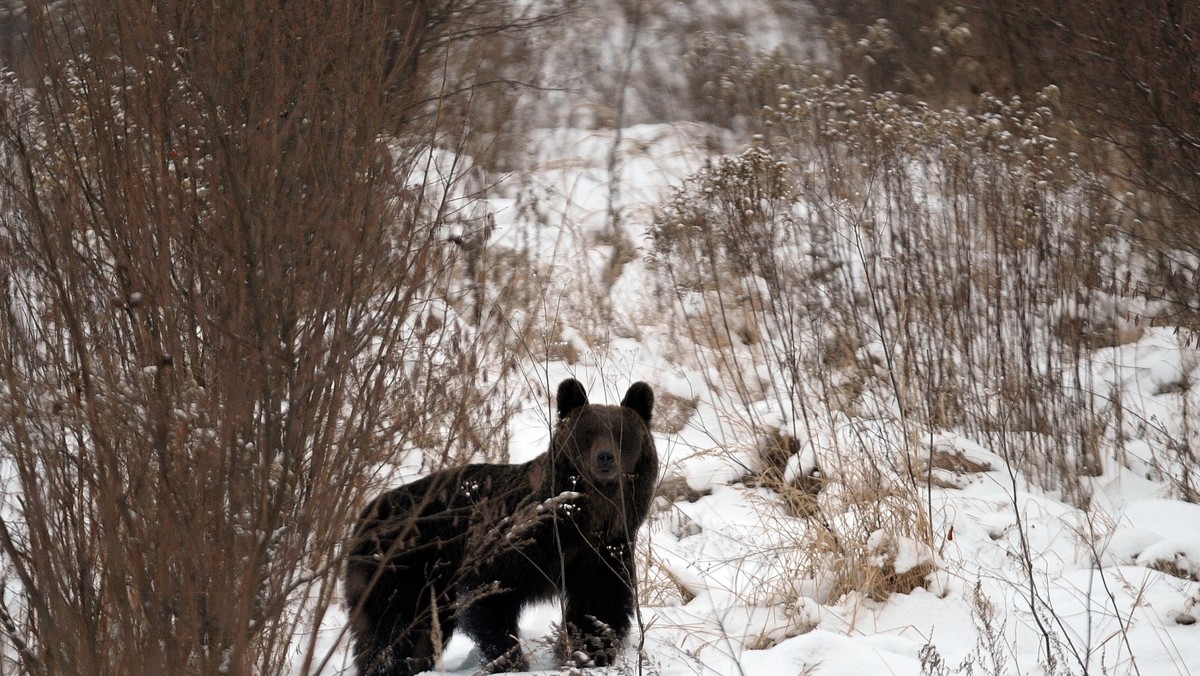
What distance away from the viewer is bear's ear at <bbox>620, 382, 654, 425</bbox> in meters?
4.97

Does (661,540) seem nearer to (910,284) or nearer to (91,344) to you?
(910,284)

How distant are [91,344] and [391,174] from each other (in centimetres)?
100

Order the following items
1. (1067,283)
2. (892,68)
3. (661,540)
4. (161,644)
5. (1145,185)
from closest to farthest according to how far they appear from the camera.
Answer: (161,644), (661,540), (1067,283), (1145,185), (892,68)

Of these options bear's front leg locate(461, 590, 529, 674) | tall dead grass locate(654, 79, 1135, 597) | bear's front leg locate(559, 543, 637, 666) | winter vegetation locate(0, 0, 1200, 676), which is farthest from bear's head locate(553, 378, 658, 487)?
tall dead grass locate(654, 79, 1135, 597)

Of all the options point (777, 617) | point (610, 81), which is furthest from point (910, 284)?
point (610, 81)

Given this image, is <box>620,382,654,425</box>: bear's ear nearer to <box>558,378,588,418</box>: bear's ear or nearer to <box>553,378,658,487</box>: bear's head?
<box>553,378,658,487</box>: bear's head

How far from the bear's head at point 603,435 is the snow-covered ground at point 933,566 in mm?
299

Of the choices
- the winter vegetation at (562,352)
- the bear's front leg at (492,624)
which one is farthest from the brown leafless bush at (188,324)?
the bear's front leg at (492,624)

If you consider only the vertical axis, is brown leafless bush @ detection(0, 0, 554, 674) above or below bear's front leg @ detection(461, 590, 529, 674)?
above

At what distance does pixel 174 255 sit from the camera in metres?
3.07

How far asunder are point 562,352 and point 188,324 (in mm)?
6208

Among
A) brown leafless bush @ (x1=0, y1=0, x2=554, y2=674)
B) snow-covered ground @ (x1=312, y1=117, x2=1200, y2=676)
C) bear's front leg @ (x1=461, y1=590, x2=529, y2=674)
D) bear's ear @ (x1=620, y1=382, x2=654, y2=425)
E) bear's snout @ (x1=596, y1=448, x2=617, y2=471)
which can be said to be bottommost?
snow-covered ground @ (x1=312, y1=117, x2=1200, y2=676)

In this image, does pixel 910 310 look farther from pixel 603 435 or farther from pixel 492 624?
pixel 492 624

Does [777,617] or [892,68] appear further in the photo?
[892,68]
